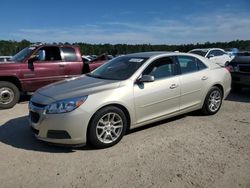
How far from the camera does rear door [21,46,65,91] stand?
27.1 ft

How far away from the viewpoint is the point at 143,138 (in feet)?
16.4

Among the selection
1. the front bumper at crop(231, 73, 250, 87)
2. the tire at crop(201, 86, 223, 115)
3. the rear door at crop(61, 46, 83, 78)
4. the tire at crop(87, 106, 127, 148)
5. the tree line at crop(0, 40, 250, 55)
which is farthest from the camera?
the tree line at crop(0, 40, 250, 55)

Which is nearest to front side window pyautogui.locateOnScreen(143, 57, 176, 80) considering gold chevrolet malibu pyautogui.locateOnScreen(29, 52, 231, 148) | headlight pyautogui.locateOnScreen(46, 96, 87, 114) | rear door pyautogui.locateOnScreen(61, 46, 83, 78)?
gold chevrolet malibu pyautogui.locateOnScreen(29, 52, 231, 148)

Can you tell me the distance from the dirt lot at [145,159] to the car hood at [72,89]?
0.81 meters

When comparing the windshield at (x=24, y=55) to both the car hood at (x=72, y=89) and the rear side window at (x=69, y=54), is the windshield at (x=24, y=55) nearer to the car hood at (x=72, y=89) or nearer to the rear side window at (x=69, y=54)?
the rear side window at (x=69, y=54)

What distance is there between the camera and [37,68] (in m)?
8.41

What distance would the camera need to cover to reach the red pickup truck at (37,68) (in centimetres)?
794

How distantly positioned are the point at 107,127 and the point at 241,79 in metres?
5.56

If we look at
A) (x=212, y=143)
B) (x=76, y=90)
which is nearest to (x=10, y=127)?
(x=76, y=90)

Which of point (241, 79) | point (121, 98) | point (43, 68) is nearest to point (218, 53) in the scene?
point (241, 79)

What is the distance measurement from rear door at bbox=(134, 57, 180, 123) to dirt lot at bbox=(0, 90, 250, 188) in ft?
1.30

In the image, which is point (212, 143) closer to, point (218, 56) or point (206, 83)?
point (206, 83)

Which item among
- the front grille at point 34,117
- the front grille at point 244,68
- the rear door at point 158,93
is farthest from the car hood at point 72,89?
the front grille at point 244,68

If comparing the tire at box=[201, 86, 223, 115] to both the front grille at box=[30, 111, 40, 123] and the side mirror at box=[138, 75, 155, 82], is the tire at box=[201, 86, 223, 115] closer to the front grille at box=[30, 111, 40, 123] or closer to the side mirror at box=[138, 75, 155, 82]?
the side mirror at box=[138, 75, 155, 82]
